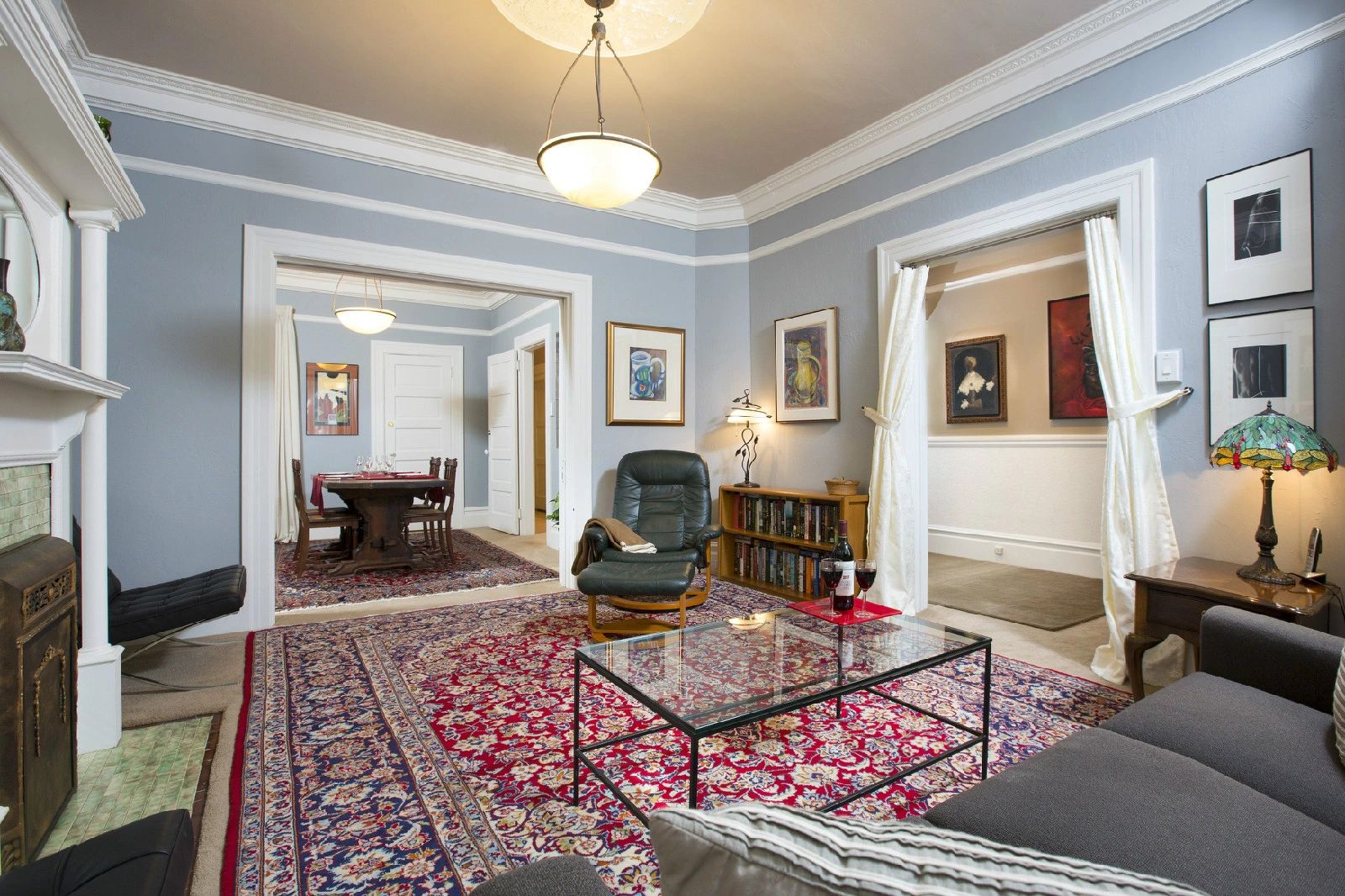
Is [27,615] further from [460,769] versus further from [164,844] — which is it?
[460,769]

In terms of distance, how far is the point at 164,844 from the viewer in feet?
3.62

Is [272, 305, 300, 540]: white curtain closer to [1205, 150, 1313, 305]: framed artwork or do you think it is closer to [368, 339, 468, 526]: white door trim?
[368, 339, 468, 526]: white door trim

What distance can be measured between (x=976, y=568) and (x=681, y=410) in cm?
288

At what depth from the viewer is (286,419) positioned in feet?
23.4

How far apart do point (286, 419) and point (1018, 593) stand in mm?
7330

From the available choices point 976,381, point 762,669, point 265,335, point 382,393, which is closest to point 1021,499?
point 976,381

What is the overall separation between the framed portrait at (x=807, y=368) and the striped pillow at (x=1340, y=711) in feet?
10.7

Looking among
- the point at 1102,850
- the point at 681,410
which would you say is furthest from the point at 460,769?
the point at 681,410

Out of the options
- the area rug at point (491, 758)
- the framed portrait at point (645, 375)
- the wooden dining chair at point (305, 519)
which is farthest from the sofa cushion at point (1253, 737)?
the wooden dining chair at point (305, 519)

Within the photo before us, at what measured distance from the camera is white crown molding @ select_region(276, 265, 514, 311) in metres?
7.34

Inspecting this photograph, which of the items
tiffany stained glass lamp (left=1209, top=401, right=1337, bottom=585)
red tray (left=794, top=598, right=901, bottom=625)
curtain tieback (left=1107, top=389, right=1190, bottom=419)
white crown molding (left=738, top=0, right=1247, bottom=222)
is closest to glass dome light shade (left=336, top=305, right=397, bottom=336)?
white crown molding (left=738, top=0, right=1247, bottom=222)

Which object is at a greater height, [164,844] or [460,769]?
[164,844]

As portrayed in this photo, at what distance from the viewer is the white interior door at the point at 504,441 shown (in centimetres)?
727

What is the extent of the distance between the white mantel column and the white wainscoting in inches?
228
